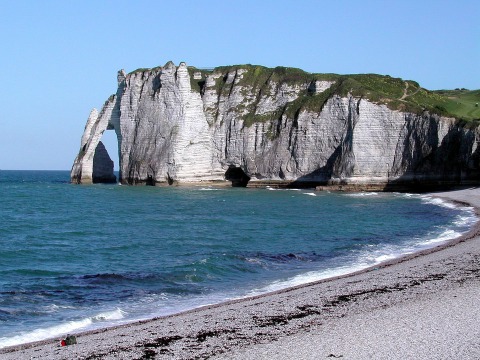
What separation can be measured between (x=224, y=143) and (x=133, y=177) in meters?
10.9

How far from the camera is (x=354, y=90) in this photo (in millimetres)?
62500

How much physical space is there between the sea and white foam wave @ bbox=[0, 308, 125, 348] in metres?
0.02

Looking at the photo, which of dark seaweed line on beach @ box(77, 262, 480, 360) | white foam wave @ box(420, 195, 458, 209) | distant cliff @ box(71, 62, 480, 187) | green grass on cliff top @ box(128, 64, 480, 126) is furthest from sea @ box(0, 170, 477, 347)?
green grass on cliff top @ box(128, 64, 480, 126)

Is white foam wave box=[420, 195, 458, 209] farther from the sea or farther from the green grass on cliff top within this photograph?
the green grass on cliff top

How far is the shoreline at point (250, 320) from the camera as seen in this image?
9.91m

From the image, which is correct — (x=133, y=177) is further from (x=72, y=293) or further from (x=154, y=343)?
(x=154, y=343)

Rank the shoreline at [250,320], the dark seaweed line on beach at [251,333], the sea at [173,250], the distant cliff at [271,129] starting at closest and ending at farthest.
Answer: the dark seaweed line on beach at [251,333] < the shoreline at [250,320] < the sea at [173,250] < the distant cliff at [271,129]

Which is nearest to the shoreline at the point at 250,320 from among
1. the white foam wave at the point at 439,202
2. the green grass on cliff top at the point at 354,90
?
the white foam wave at the point at 439,202

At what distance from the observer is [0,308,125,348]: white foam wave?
459 inches

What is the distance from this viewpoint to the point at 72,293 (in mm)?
15812

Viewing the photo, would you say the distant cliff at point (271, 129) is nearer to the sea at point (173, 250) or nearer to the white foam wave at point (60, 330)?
the sea at point (173, 250)

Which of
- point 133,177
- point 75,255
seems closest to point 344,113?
point 133,177

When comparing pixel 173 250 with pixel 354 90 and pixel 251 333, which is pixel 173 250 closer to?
pixel 251 333

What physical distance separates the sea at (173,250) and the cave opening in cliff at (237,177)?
90.1 feet
